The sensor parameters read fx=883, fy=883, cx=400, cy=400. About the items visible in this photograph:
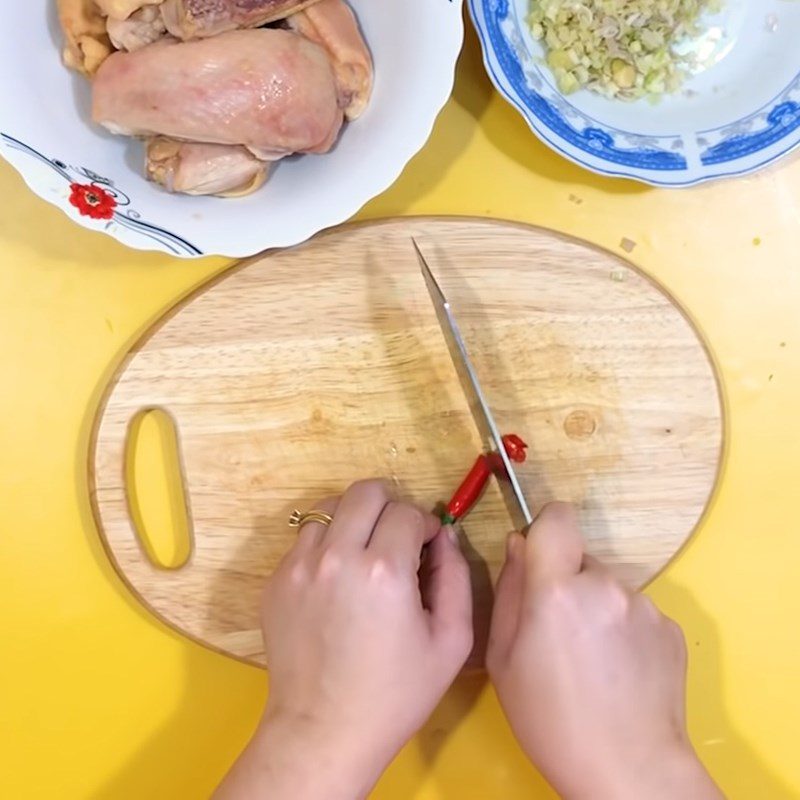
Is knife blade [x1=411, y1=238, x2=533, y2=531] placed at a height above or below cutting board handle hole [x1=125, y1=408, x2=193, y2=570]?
above

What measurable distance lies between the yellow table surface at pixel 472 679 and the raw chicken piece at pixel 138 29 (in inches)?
8.7

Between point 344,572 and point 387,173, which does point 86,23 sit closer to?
point 387,173

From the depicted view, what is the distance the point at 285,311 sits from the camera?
88 centimetres

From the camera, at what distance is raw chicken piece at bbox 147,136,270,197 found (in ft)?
2.48

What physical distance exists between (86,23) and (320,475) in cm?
46

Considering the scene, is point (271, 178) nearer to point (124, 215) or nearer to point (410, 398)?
point (124, 215)

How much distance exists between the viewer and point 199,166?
2.48 feet

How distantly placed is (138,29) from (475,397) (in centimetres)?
44

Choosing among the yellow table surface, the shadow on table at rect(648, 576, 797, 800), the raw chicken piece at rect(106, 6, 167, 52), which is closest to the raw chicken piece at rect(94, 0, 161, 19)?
the raw chicken piece at rect(106, 6, 167, 52)

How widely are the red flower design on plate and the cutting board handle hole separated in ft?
0.75

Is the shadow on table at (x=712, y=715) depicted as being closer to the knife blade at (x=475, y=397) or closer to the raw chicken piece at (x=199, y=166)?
the knife blade at (x=475, y=397)

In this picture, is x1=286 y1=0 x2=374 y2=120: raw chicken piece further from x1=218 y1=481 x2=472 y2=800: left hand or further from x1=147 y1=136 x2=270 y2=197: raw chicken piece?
x1=218 y1=481 x2=472 y2=800: left hand

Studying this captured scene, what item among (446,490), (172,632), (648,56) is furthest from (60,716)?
(648,56)

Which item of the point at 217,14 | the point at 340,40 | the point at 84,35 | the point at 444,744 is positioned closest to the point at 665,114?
the point at 340,40
